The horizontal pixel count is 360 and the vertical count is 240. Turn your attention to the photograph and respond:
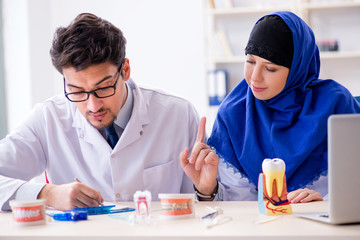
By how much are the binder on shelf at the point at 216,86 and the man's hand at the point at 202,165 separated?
2.51 m

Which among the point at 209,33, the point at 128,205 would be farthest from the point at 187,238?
the point at 209,33

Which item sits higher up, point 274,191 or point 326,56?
point 326,56

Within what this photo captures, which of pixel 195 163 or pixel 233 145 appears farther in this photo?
pixel 233 145

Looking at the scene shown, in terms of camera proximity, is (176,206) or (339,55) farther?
(339,55)

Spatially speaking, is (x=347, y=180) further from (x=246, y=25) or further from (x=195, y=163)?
(x=246, y=25)

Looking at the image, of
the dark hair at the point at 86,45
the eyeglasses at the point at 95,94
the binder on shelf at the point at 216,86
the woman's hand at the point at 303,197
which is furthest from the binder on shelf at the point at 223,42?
the woman's hand at the point at 303,197

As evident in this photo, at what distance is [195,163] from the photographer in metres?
1.73

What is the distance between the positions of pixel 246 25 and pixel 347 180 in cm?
342

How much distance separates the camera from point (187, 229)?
1.22 m

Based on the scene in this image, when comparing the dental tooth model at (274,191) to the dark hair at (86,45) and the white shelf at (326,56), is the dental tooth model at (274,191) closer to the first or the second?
the dark hair at (86,45)

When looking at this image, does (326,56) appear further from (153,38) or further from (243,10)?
(153,38)

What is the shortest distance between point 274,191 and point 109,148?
804 mm

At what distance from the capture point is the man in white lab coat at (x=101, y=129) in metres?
1.82

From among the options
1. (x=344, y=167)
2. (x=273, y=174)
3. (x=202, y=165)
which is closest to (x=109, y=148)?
(x=202, y=165)
